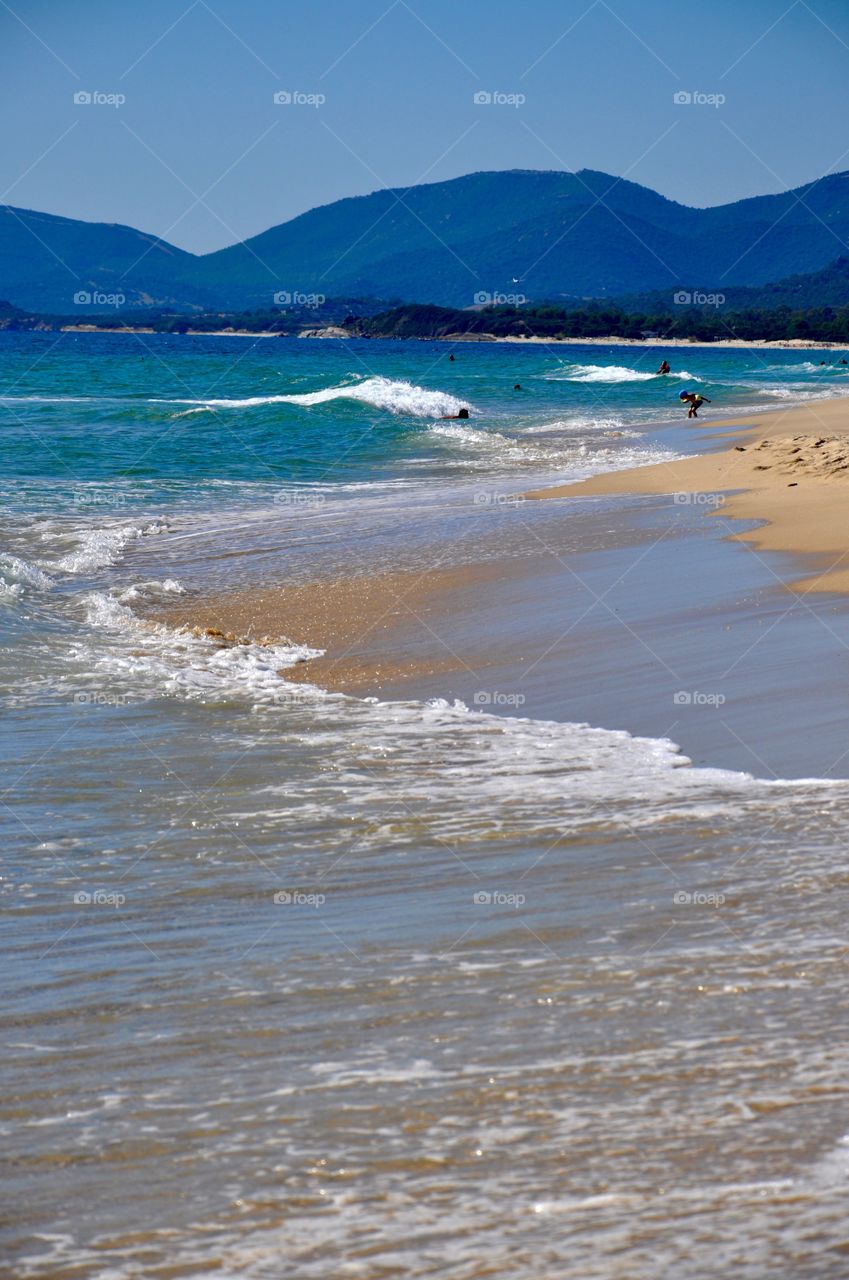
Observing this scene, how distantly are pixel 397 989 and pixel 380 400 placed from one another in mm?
34809

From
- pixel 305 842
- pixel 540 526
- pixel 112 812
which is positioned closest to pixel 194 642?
pixel 112 812

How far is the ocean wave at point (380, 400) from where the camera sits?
3684 centimetres

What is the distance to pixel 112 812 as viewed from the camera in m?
5.77

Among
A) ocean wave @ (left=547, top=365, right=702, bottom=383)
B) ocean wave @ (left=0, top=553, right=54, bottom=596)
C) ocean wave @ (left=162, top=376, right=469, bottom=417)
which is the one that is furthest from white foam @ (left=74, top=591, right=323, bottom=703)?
ocean wave @ (left=547, top=365, right=702, bottom=383)

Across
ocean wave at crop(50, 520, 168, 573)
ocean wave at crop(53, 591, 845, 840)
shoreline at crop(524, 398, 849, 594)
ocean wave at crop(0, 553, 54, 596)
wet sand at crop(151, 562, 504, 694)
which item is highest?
shoreline at crop(524, 398, 849, 594)

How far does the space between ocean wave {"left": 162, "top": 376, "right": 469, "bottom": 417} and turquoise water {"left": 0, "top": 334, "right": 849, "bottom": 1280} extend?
93.5 ft

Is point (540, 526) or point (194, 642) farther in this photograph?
point (540, 526)

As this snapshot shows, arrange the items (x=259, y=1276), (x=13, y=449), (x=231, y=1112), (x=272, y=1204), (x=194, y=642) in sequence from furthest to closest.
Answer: (x=13, y=449), (x=194, y=642), (x=231, y=1112), (x=272, y=1204), (x=259, y=1276)

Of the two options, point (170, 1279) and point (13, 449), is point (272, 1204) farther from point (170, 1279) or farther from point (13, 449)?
point (13, 449)

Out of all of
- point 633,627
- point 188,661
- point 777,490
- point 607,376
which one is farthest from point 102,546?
point 607,376

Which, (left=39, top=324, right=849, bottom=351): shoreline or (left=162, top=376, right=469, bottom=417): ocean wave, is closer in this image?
(left=162, top=376, right=469, bottom=417): ocean wave

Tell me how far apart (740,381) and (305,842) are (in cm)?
5779

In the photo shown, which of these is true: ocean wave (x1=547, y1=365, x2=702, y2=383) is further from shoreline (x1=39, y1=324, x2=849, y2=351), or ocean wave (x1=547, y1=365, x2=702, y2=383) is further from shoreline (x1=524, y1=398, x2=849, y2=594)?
shoreline (x1=39, y1=324, x2=849, y2=351)

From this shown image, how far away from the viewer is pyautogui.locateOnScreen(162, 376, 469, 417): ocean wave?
36.8 metres
